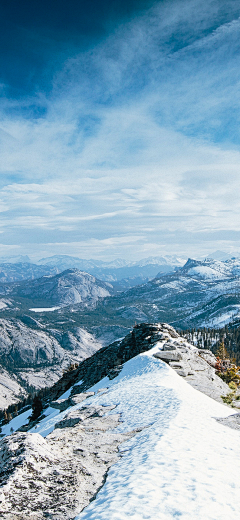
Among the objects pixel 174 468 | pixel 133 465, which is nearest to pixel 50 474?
pixel 133 465

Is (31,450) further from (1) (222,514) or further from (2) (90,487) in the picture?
(1) (222,514)

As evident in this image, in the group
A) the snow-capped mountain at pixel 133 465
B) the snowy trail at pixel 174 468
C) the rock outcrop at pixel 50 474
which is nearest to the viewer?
the snowy trail at pixel 174 468

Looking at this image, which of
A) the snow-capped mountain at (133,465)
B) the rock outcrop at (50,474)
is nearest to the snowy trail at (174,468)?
the snow-capped mountain at (133,465)

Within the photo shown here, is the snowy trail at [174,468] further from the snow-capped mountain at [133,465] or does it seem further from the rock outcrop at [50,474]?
the rock outcrop at [50,474]

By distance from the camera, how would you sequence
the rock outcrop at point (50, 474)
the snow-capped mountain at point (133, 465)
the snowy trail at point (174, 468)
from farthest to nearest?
the rock outcrop at point (50, 474) → the snow-capped mountain at point (133, 465) → the snowy trail at point (174, 468)

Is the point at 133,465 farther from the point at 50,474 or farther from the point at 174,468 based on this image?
the point at 50,474

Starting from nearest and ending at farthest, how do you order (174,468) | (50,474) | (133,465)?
(174,468) → (50,474) → (133,465)

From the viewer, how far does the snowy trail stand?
33.2ft

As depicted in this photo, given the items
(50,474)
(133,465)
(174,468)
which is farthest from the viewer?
(133,465)

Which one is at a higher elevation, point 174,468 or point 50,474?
point 174,468

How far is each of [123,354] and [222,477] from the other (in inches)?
2013

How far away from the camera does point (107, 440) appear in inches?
768

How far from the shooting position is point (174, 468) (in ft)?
43.1

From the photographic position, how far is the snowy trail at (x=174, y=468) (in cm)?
1012
